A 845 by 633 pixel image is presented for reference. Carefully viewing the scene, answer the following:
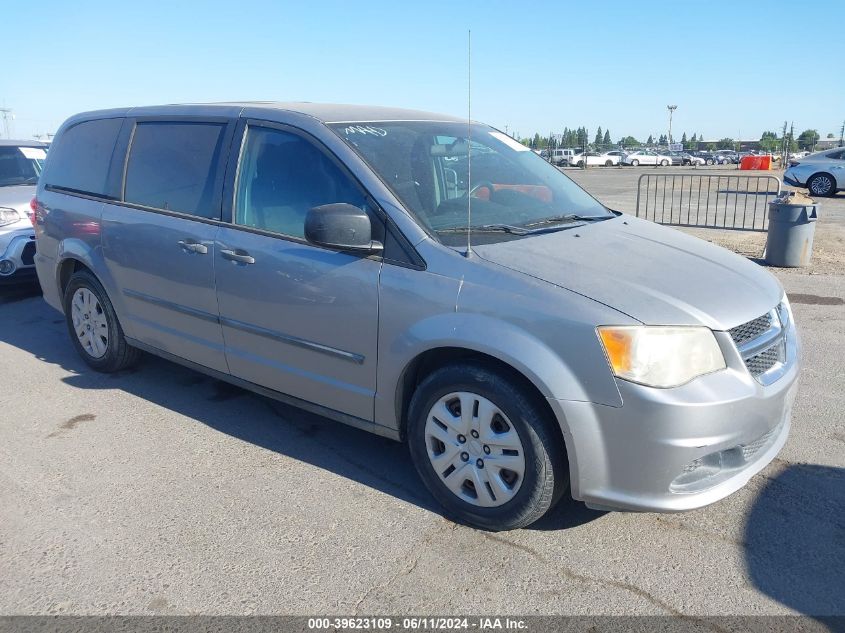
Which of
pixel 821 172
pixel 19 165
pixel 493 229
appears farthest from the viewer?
pixel 821 172

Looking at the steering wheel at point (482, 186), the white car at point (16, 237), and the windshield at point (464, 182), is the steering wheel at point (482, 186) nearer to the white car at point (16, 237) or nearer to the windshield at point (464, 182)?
the windshield at point (464, 182)

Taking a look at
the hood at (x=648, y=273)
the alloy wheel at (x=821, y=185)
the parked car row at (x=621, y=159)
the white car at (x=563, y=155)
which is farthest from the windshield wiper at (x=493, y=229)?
the white car at (x=563, y=155)

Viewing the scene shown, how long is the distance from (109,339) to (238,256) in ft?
5.84

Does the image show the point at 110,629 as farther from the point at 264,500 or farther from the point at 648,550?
the point at 648,550

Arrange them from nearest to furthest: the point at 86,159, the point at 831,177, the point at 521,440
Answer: the point at 521,440
the point at 86,159
the point at 831,177

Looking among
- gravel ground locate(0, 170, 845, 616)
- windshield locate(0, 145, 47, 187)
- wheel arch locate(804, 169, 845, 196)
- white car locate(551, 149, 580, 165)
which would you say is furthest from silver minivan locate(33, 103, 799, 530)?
white car locate(551, 149, 580, 165)

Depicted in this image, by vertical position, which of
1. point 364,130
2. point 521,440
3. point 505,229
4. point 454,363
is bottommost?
point 521,440

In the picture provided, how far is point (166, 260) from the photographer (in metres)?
4.39

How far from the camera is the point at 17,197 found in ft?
26.1

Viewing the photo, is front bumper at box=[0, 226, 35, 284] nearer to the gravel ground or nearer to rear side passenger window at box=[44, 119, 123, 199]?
rear side passenger window at box=[44, 119, 123, 199]

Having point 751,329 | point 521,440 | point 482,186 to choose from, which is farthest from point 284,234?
point 751,329

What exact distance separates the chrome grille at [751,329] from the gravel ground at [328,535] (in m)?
0.88

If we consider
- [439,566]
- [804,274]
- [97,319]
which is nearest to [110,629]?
[439,566]

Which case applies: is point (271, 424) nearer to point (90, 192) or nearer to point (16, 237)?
point (90, 192)
